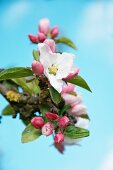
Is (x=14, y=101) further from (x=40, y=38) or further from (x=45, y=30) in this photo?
(x=45, y=30)

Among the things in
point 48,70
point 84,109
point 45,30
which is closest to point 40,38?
point 45,30

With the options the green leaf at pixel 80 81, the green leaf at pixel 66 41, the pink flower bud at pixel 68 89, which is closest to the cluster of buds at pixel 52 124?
the green leaf at pixel 80 81

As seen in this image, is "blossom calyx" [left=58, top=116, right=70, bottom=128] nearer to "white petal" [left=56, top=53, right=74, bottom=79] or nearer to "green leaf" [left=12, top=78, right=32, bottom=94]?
"white petal" [left=56, top=53, right=74, bottom=79]

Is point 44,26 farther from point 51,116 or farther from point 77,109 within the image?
point 51,116

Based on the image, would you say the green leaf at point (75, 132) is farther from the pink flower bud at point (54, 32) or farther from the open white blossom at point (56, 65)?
the pink flower bud at point (54, 32)

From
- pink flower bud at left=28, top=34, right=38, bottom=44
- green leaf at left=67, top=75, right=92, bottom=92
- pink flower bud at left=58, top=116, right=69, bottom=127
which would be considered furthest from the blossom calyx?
pink flower bud at left=28, top=34, right=38, bottom=44
